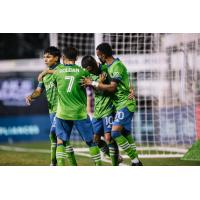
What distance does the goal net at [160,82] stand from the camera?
667 cm

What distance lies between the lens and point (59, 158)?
262 inches

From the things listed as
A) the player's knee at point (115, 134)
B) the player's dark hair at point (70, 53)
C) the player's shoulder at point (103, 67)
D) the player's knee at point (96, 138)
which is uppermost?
the player's dark hair at point (70, 53)

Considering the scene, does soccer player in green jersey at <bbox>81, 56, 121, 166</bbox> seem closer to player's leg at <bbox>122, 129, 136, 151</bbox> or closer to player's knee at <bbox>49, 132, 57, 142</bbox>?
player's leg at <bbox>122, 129, 136, 151</bbox>

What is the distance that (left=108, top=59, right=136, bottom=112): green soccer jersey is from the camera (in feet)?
21.7

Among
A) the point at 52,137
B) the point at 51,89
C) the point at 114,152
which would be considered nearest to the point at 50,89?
the point at 51,89

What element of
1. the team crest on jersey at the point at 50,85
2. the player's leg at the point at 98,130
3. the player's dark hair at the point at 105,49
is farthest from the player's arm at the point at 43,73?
the player's leg at the point at 98,130

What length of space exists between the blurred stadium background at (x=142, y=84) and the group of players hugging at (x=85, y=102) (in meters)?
0.09

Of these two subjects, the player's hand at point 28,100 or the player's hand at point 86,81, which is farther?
the player's hand at point 28,100

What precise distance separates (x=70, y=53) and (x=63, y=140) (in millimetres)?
955

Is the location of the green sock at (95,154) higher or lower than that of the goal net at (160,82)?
lower

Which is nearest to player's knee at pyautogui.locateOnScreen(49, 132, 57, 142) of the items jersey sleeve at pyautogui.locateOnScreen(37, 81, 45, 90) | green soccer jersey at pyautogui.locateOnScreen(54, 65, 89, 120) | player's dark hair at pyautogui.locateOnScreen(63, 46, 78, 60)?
green soccer jersey at pyautogui.locateOnScreen(54, 65, 89, 120)

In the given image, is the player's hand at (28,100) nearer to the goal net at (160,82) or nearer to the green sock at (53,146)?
the green sock at (53,146)
